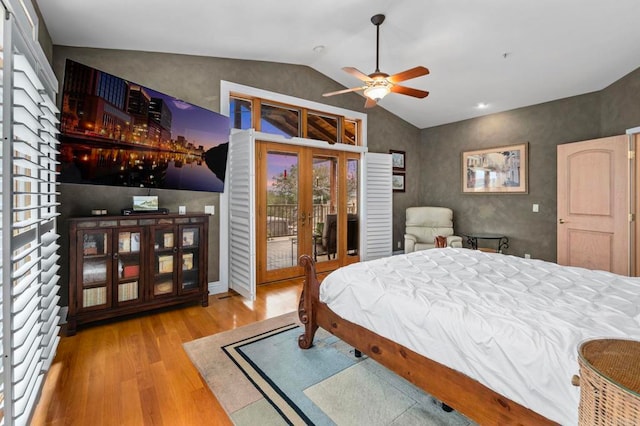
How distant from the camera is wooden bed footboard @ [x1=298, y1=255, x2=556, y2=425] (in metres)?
1.30

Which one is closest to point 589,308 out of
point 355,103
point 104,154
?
point 104,154

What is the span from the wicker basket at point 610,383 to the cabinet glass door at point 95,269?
342 centimetres

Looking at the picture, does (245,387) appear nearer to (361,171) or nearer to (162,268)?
(162,268)

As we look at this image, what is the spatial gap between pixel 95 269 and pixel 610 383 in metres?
3.52

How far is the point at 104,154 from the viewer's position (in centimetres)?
269

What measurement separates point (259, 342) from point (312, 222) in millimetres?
2365

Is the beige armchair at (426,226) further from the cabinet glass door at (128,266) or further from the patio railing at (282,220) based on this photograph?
the cabinet glass door at (128,266)

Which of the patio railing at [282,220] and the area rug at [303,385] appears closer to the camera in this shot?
the area rug at [303,385]

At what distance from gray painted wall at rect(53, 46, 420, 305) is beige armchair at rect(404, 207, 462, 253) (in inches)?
87.7

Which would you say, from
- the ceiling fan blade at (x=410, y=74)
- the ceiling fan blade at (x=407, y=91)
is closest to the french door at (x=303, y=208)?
the ceiling fan blade at (x=407, y=91)

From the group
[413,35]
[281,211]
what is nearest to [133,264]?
[281,211]

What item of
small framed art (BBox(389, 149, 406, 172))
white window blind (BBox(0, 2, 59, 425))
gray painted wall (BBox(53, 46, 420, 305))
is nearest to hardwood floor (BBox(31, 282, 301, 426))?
white window blind (BBox(0, 2, 59, 425))

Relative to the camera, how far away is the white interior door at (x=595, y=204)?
146 inches

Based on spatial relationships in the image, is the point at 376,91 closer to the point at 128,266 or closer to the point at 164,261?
the point at 164,261
